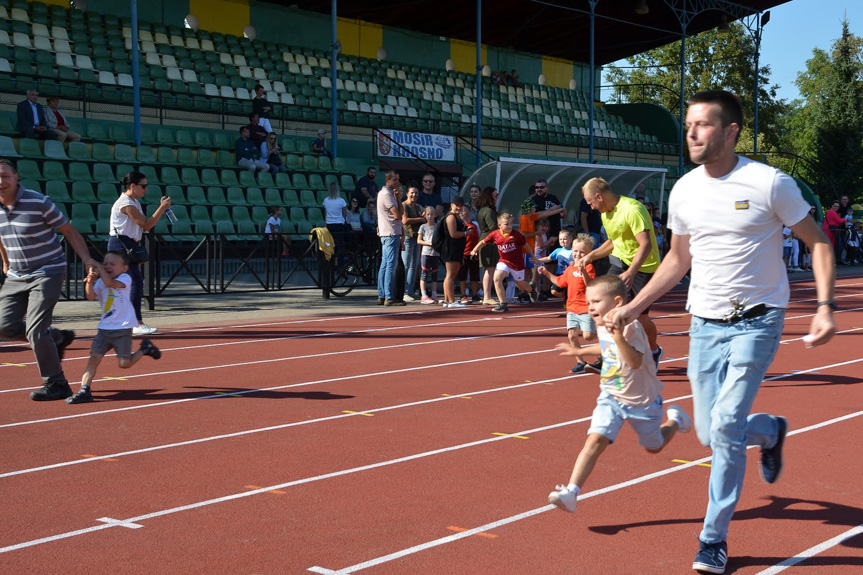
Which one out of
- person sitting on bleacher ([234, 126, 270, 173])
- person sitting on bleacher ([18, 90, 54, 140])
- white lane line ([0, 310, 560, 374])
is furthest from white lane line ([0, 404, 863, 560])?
person sitting on bleacher ([234, 126, 270, 173])

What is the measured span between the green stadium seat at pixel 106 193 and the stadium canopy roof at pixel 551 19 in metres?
16.9

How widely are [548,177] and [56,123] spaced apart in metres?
10.6

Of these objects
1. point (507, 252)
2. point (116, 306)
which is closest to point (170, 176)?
point (507, 252)

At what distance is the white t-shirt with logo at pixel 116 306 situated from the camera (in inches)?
A: 346

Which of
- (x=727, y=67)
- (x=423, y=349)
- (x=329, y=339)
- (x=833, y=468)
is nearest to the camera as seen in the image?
(x=833, y=468)

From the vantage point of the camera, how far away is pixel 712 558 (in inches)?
173

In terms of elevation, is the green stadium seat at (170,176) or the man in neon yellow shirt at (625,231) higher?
the green stadium seat at (170,176)

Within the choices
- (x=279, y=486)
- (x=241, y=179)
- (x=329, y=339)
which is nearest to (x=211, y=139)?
(x=241, y=179)

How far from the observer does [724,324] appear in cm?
463

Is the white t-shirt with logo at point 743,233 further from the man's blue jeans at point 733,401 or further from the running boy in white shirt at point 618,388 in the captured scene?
the running boy in white shirt at point 618,388

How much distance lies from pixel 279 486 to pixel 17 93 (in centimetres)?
2019

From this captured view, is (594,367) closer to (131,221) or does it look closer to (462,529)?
(462,529)

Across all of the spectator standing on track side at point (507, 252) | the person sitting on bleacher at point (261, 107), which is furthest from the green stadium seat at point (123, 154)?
the spectator standing on track side at point (507, 252)

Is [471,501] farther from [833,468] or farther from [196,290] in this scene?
[196,290]
